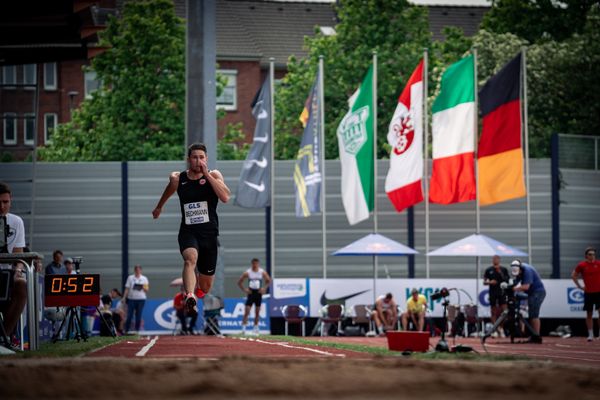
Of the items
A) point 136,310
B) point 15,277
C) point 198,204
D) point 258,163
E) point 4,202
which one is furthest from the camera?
point 258,163

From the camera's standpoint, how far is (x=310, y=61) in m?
60.8

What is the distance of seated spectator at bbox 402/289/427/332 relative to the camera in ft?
97.4

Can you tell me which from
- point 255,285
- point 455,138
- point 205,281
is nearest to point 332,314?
point 255,285

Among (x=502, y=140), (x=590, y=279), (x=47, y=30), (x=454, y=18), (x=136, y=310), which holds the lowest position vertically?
(x=136, y=310)

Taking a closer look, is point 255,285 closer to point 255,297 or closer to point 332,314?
point 255,297

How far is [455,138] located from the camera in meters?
31.8

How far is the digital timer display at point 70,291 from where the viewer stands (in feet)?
64.0

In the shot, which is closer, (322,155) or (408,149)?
(408,149)

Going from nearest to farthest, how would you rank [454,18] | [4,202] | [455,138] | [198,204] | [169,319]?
[4,202], [198,204], [455,138], [169,319], [454,18]

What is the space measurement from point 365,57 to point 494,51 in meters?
7.37

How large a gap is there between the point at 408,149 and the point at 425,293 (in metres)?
3.70

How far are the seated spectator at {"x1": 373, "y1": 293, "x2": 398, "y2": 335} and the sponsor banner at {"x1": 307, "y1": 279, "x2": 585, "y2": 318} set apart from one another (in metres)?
1.32

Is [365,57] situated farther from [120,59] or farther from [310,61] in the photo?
[120,59]

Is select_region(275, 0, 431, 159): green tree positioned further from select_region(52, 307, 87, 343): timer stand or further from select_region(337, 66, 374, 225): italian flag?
select_region(52, 307, 87, 343): timer stand
